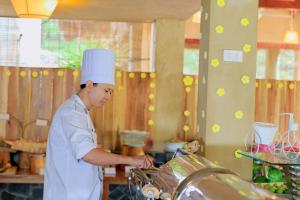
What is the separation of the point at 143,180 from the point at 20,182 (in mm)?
3325

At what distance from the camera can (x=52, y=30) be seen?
672 centimetres

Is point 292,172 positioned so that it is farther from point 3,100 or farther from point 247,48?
point 3,100

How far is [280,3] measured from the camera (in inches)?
294

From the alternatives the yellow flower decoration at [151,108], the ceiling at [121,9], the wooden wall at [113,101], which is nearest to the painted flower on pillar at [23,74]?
the wooden wall at [113,101]

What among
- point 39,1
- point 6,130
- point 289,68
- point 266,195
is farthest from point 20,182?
point 289,68

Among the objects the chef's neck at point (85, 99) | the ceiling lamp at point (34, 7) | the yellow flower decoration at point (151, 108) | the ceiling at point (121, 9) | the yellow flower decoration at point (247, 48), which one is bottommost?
the yellow flower decoration at point (151, 108)

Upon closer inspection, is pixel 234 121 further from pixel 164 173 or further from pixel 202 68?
pixel 164 173

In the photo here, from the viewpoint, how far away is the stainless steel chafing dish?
5.29 feet

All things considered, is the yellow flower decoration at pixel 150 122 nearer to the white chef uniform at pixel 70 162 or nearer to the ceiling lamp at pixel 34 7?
the ceiling lamp at pixel 34 7

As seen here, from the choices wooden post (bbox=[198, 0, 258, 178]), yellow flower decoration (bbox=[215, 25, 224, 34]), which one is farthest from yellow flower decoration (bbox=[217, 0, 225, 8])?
yellow flower decoration (bbox=[215, 25, 224, 34])

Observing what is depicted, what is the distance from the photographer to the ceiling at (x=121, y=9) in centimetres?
527

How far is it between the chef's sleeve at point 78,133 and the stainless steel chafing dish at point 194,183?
0.55m

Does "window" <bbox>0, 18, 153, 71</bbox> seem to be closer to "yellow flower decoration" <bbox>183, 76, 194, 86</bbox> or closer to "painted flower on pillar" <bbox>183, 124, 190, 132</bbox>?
"yellow flower decoration" <bbox>183, 76, 194, 86</bbox>

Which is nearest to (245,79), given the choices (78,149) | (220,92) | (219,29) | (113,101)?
(220,92)
